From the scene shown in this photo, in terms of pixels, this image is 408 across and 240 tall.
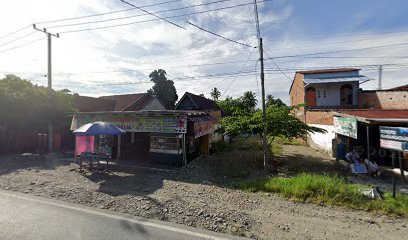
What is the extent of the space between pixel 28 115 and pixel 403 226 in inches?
835

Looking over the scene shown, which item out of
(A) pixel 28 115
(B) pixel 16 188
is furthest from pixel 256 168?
(A) pixel 28 115

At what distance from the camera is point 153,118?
40.1 feet

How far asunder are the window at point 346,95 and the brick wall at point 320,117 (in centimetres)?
683

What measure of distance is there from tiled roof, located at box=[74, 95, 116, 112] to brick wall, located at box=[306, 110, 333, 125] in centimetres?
2190

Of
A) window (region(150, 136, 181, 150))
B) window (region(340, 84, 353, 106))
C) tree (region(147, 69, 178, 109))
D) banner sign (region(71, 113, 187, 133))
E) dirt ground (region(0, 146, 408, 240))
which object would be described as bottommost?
dirt ground (region(0, 146, 408, 240))

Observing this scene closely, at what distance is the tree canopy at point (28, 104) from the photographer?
1569 centimetres

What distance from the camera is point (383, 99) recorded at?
21828 mm

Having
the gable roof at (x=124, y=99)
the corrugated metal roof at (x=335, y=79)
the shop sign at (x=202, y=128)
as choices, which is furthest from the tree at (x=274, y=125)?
the gable roof at (x=124, y=99)

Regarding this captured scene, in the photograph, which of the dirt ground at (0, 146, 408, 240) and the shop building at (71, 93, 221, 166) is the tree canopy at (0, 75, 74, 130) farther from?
the dirt ground at (0, 146, 408, 240)

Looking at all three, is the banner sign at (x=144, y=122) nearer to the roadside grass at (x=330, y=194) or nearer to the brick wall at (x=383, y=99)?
the roadside grass at (x=330, y=194)

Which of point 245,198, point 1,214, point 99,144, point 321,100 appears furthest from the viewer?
point 321,100

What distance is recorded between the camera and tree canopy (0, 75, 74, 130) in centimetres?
1569

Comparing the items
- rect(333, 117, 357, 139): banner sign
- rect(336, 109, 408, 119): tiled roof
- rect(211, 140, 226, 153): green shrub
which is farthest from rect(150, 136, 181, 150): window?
rect(336, 109, 408, 119): tiled roof

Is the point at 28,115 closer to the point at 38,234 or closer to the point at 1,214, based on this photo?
the point at 1,214
